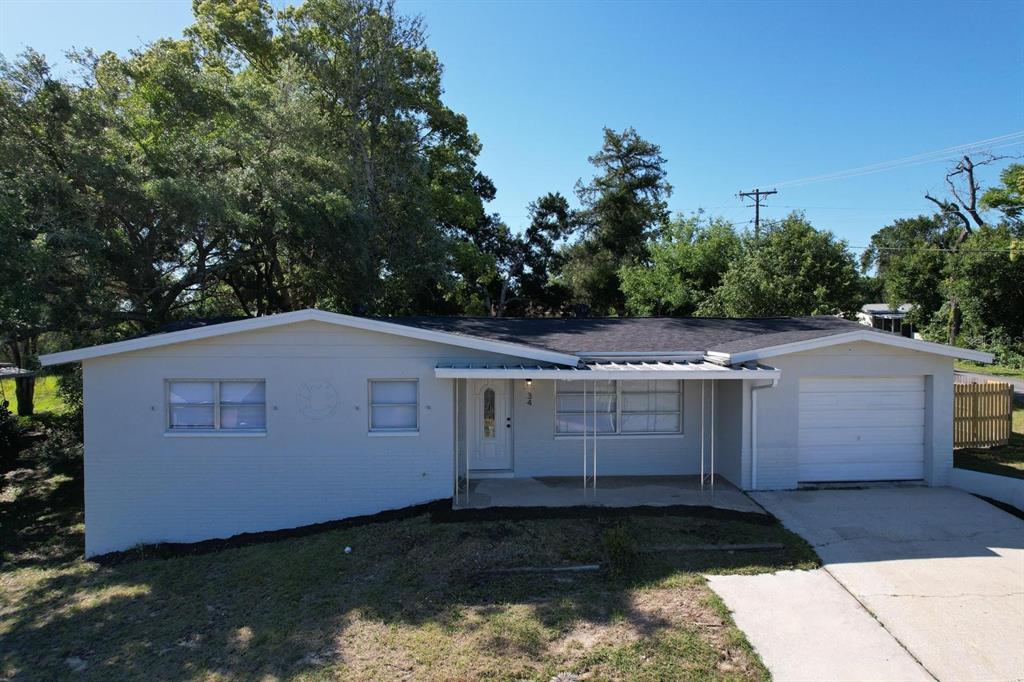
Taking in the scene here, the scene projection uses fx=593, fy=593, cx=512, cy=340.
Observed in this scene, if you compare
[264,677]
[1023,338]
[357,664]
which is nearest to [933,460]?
[357,664]

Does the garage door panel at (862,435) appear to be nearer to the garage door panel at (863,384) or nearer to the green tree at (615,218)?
the garage door panel at (863,384)

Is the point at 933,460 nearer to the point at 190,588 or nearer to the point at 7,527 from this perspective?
the point at 190,588

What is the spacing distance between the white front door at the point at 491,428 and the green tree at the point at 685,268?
19784mm

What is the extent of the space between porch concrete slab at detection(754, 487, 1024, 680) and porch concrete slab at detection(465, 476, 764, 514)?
0.73m

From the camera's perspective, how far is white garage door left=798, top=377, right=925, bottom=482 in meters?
10.4

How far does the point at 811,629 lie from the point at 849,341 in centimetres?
577

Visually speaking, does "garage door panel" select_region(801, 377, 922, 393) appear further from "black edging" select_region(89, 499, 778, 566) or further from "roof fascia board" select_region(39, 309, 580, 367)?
"roof fascia board" select_region(39, 309, 580, 367)

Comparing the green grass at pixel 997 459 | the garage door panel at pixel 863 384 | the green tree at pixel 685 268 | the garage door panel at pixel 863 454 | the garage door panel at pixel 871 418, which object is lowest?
the green grass at pixel 997 459

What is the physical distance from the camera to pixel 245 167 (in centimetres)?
1597

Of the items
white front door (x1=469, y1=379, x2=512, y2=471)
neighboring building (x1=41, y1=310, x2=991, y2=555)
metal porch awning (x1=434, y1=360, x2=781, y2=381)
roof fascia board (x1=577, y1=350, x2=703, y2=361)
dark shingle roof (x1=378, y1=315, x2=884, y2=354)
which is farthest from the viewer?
white front door (x1=469, y1=379, x2=512, y2=471)

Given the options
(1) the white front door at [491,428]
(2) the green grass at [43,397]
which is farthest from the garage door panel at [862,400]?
(2) the green grass at [43,397]

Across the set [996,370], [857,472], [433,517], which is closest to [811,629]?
[433,517]

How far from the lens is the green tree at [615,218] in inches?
1462

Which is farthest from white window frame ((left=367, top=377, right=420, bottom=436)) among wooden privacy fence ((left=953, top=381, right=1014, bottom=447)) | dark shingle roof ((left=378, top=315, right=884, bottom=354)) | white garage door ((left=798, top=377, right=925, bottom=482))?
wooden privacy fence ((left=953, top=381, right=1014, bottom=447))
